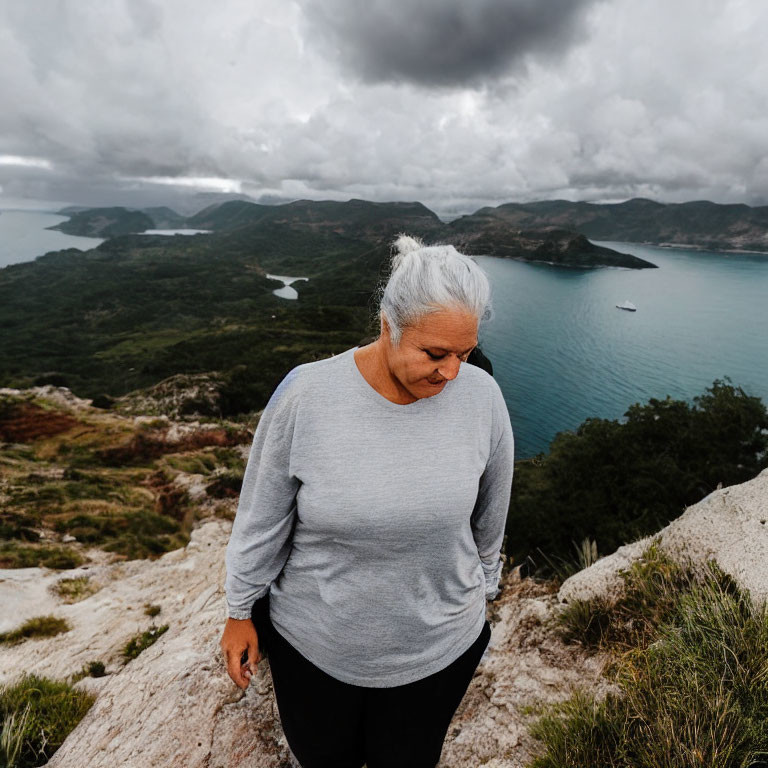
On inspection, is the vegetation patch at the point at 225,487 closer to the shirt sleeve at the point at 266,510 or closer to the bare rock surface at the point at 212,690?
the bare rock surface at the point at 212,690

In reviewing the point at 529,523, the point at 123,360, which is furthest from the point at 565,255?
the point at 529,523

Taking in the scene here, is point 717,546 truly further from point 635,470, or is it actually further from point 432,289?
point 635,470

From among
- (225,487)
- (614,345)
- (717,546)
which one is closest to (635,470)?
(225,487)

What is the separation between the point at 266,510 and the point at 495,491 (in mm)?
881

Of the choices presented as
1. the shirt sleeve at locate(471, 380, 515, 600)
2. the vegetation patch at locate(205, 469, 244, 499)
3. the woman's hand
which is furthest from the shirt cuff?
the vegetation patch at locate(205, 469, 244, 499)

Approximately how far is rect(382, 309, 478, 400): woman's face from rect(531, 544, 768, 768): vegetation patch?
6.37ft

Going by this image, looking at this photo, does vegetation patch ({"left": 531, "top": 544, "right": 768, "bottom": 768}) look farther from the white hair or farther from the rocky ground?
the white hair

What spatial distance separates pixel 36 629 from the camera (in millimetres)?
4867

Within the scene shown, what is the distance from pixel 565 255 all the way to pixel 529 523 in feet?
593

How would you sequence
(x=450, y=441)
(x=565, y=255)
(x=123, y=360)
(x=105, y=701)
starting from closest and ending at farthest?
(x=450, y=441)
(x=105, y=701)
(x=123, y=360)
(x=565, y=255)

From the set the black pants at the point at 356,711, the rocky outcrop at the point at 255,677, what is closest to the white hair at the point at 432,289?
the black pants at the point at 356,711

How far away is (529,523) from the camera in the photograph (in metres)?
21.9

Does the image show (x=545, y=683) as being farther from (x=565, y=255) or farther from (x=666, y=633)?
(x=565, y=255)

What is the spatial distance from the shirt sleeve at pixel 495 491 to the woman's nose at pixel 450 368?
0.80 ft
